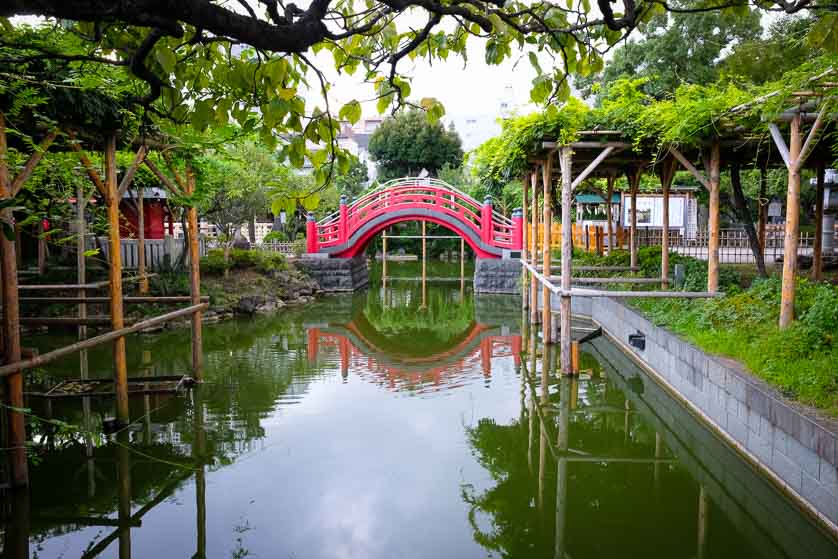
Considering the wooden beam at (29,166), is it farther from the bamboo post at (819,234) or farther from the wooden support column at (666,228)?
the bamboo post at (819,234)

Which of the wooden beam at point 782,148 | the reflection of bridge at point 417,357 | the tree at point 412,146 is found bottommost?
the reflection of bridge at point 417,357

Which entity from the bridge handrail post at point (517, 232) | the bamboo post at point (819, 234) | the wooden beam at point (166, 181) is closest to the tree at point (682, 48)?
the bridge handrail post at point (517, 232)

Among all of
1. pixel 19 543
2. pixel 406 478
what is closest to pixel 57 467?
pixel 19 543

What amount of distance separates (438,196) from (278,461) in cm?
1516

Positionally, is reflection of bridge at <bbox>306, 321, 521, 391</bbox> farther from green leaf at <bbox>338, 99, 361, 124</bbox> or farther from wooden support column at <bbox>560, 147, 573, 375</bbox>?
green leaf at <bbox>338, 99, 361, 124</bbox>

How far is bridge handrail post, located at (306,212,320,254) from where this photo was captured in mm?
21453

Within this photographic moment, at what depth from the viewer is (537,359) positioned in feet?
37.4

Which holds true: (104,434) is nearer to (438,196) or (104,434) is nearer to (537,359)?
(537,359)

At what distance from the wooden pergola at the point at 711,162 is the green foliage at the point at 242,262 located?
300 inches

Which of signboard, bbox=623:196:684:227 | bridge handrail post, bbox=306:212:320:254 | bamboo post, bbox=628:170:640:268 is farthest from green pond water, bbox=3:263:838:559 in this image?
bridge handrail post, bbox=306:212:320:254

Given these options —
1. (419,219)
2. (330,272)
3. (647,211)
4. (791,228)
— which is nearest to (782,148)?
(791,228)

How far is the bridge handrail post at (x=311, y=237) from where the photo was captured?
21.5 meters

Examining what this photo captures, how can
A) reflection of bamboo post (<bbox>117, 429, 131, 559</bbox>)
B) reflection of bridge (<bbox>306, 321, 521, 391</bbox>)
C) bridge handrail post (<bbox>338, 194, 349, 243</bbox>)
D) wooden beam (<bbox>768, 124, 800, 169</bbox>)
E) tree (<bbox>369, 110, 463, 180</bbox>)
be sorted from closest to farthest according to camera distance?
reflection of bamboo post (<bbox>117, 429, 131, 559</bbox>) < wooden beam (<bbox>768, 124, 800, 169</bbox>) < reflection of bridge (<bbox>306, 321, 521, 391</bbox>) < bridge handrail post (<bbox>338, 194, 349, 243</bbox>) < tree (<bbox>369, 110, 463, 180</bbox>)

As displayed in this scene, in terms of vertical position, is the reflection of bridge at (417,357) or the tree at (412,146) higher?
the tree at (412,146)
